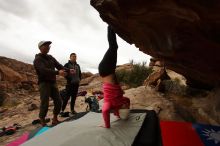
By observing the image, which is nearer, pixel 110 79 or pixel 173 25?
pixel 173 25

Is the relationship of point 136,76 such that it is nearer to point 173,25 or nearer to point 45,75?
point 45,75

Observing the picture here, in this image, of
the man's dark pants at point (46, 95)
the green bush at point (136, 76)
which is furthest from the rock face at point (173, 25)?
the green bush at point (136, 76)

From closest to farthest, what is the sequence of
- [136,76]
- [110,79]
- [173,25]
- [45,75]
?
[173,25] → [110,79] → [45,75] → [136,76]

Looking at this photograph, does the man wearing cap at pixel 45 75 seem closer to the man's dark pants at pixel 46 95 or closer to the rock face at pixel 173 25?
the man's dark pants at pixel 46 95

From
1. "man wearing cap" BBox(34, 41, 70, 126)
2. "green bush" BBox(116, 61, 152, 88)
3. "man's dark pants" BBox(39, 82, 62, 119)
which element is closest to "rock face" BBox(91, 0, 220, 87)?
"man wearing cap" BBox(34, 41, 70, 126)

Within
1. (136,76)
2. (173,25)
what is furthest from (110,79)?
(136,76)

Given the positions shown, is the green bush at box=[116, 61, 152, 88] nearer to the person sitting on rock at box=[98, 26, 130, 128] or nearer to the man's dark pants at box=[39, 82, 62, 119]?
the man's dark pants at box=[39, 82, 62, 119]

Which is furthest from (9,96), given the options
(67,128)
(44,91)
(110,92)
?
(110,92)

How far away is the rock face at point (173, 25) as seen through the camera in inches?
128

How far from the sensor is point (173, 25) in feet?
12.6

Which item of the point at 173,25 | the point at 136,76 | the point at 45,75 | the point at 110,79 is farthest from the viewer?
the point at 136,76

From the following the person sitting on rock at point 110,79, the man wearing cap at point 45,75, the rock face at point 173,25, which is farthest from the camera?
the man wearing cap at point 45,75

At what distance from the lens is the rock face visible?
3.26 metres

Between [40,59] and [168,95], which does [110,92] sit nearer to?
[40,59]
